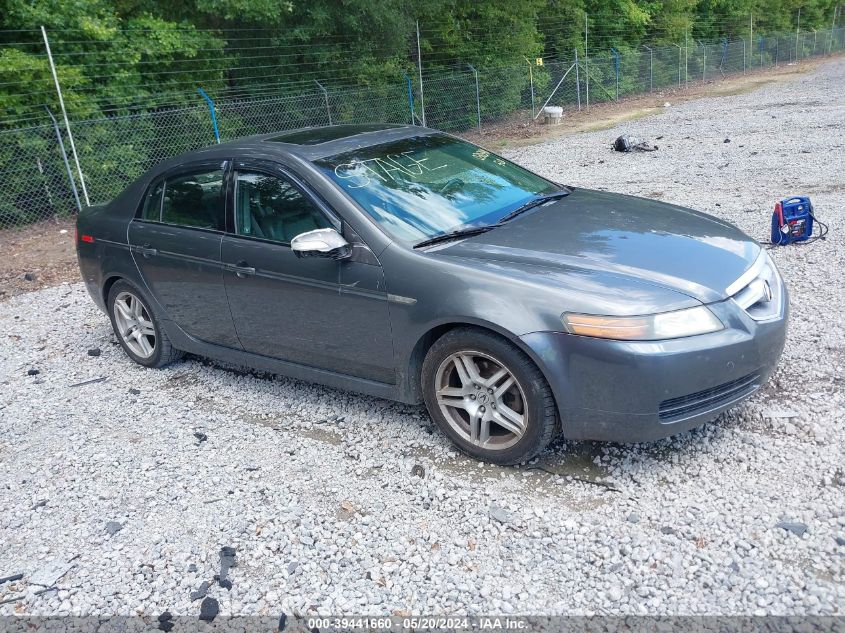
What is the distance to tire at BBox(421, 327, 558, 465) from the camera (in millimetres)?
3479

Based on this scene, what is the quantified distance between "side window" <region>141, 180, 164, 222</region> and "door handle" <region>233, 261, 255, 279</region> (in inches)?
38.9

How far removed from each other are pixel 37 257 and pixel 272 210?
7.09 m

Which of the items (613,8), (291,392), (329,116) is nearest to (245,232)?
(291,392)

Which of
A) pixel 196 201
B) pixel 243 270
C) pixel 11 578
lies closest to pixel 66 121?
pixel 196 201

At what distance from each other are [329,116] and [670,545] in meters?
14.4

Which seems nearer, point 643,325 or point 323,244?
point 643,325

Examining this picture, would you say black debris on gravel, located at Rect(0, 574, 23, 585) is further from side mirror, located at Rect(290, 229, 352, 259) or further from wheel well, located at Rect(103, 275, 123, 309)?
wheel well, located at Rect(103, 275, 123, 309)

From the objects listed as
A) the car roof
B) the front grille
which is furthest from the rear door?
the front grille

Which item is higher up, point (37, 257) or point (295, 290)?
point (295, 290)

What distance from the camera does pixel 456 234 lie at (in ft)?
13.3

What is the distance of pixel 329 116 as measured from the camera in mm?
16109

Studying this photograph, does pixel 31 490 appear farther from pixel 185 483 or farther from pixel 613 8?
pixel 613 8

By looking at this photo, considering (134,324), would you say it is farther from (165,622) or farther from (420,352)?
(165,622)

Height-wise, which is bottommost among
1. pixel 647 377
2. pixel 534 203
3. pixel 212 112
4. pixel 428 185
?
pixel 647 377
